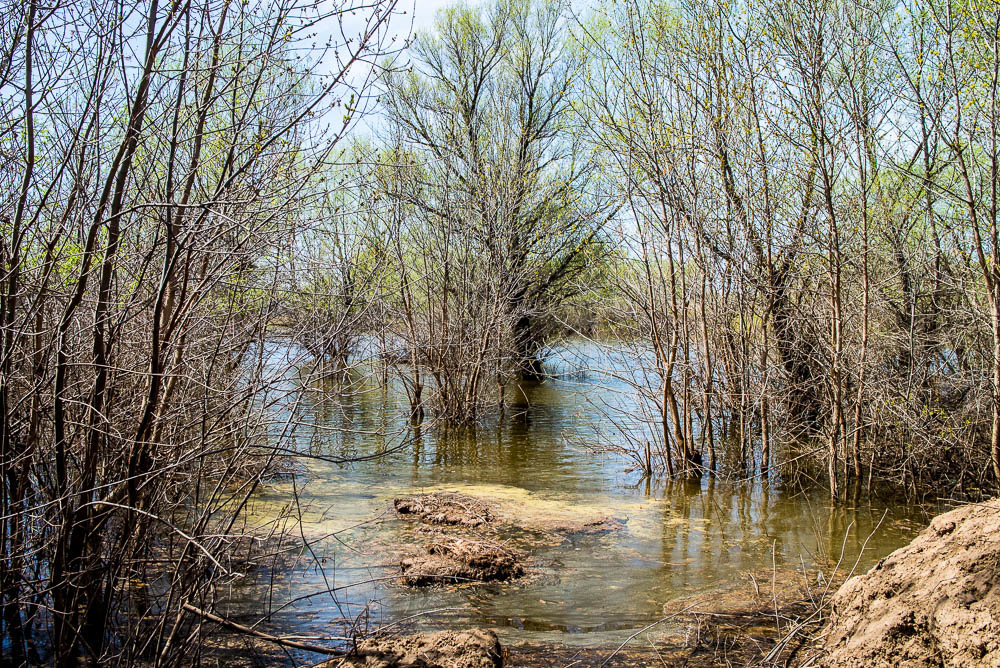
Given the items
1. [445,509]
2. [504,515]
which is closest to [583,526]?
[504,515]

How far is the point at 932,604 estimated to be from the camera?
3498 mm

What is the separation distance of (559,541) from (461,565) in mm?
1550

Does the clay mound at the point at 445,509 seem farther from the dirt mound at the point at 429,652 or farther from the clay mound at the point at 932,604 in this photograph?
the clay mound at the point at 932,604

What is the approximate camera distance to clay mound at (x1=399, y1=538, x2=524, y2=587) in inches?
244

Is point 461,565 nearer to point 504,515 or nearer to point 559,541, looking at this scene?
point 559,541

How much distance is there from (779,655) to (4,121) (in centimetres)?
499

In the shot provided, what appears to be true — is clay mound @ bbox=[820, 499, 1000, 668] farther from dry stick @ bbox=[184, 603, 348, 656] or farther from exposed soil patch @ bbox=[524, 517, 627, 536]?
exposed soil patch @ bbox=[524, 517, 627, 536]

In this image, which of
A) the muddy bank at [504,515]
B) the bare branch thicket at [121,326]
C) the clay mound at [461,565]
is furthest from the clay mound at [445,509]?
the bare branch thicket at [121,326]

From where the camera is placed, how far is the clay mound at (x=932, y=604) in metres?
3.31

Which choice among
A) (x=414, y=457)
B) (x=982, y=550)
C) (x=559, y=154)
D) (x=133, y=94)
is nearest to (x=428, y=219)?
(x=414, y=457)

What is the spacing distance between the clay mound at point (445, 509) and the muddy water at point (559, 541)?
26cm

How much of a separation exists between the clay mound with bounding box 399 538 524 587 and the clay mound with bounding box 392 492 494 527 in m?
1.30

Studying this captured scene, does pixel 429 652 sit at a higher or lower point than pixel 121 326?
lower

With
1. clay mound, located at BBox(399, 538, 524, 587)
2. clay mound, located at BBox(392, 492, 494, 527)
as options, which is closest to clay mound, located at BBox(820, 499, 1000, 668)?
clay mound, located at BBox(399, 538, 524, 587)
